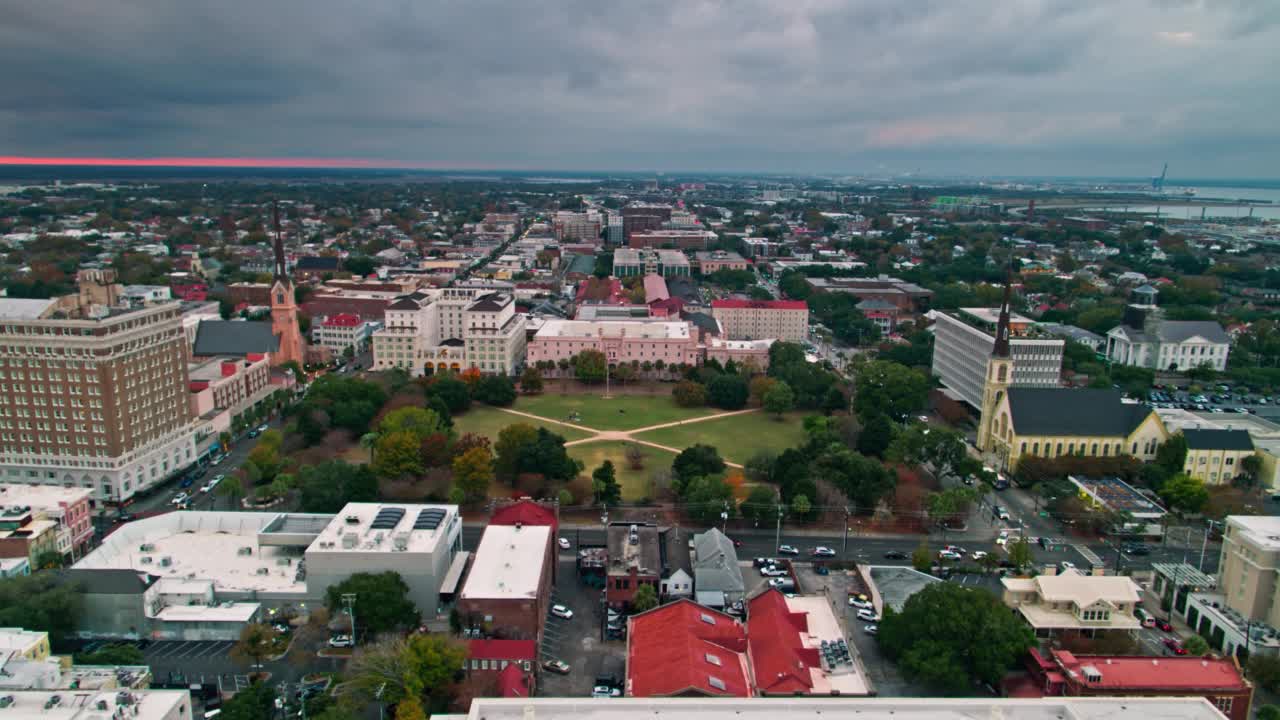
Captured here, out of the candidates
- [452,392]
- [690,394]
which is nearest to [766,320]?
[690,394]

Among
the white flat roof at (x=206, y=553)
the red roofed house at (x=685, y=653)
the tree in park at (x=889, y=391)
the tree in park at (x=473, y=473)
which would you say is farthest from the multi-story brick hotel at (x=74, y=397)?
the tree in park at (x=889, y=391)

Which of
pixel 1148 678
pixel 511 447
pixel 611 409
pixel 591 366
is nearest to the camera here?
pixel 1148 678

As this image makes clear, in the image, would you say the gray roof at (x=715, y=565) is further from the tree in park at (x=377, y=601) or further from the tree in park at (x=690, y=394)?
the tree in park at (x=690, y=394)

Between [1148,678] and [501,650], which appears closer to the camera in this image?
[1148,678]

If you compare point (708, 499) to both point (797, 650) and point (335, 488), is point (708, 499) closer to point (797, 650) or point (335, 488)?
point (797, 650)

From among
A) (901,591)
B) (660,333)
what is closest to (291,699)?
(901,591)

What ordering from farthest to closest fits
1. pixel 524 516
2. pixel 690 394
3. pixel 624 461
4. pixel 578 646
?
pixel 690 394 → pixel 624 461 → pixel 524 516 → pixel 578 646

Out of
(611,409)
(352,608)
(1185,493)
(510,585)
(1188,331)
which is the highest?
(1188,331)
